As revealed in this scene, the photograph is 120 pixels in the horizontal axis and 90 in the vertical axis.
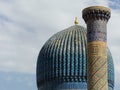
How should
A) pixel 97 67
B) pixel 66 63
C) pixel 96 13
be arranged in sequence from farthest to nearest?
pixel 66 63
pixel 96 13
pixel 97 67

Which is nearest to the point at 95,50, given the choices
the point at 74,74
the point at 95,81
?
the point at 95,81

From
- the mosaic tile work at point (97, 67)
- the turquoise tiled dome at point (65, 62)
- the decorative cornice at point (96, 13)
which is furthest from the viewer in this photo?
the turquoise tiled dome at point (65, 62)

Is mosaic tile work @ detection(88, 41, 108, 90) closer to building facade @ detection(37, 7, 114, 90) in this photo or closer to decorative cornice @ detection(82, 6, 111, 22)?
decorative cornice @ detection(82, 6, 111, 22)

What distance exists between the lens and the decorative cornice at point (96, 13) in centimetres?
2064

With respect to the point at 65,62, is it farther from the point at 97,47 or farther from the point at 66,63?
the point at 97,47

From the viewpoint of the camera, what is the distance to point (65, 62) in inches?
999

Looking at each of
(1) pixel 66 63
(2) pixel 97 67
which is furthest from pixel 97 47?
(1) pixel 66 63

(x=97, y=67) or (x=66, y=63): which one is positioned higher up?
(x=66, y=63)

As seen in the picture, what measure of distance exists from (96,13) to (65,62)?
5247 mm

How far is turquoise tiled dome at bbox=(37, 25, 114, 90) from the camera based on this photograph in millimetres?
25219

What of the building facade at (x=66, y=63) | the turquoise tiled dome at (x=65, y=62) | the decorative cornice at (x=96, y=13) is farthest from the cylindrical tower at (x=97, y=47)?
the turquoise tiled dome at (x=65, y=62)

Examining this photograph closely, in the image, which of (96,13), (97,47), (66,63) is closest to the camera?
(97,47)

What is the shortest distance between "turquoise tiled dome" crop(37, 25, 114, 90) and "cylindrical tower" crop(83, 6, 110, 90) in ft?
15.8

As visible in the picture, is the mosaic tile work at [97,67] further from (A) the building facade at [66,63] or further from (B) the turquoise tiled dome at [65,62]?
(B) the turquoise tiled dome at [65,62]
